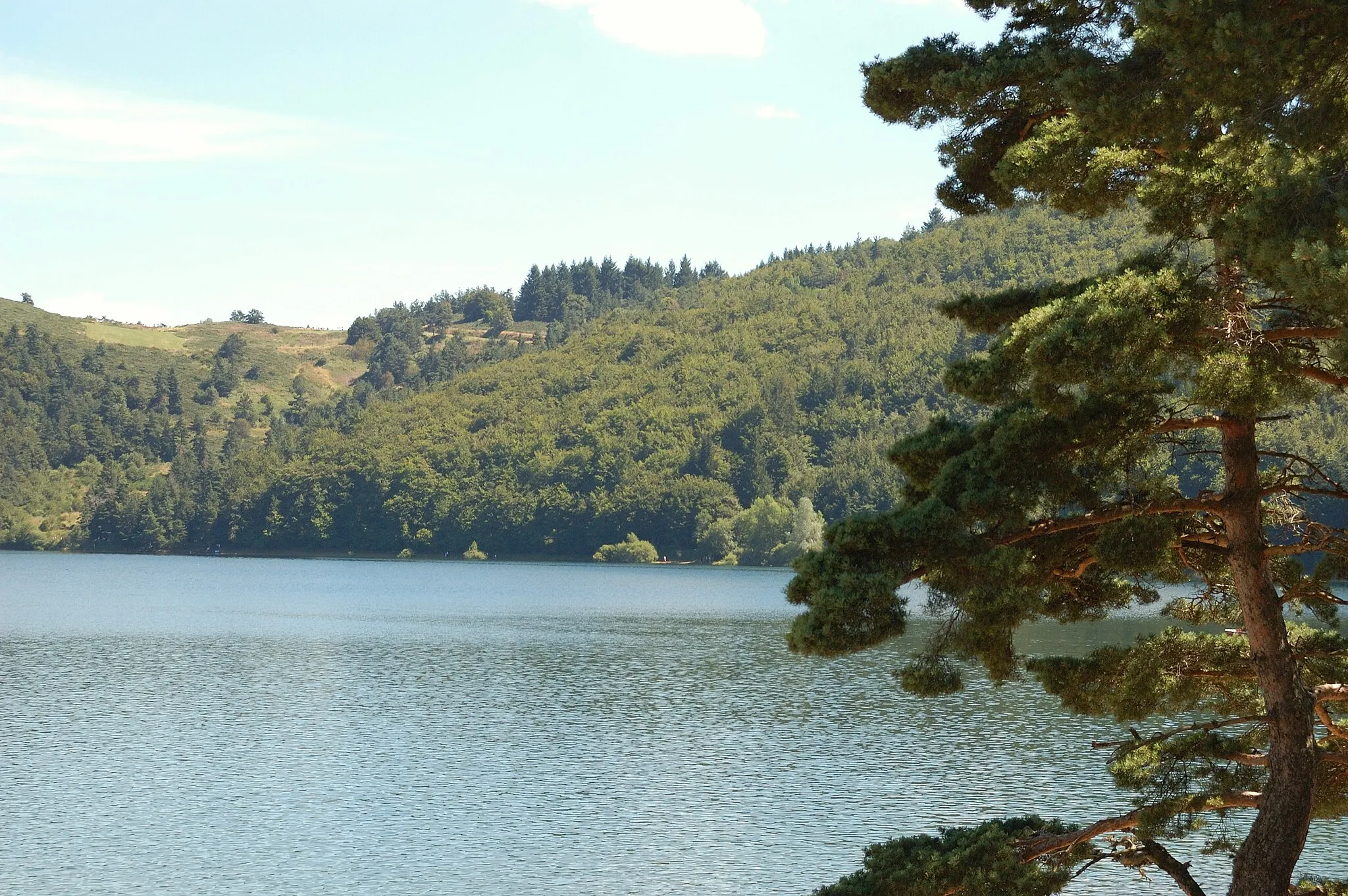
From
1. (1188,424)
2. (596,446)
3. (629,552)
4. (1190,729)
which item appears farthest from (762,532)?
(1188,424)

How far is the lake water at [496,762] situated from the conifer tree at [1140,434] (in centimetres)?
1016

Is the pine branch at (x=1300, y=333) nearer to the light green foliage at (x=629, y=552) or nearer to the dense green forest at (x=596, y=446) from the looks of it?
the dense green forest at (x=596, y=446)

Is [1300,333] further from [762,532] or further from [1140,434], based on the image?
[762,532]

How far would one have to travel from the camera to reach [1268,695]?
10.0 metres

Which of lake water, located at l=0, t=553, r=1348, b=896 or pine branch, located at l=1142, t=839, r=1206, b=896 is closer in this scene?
pine branch, located at l=1142, t=839, r=1206, b=896

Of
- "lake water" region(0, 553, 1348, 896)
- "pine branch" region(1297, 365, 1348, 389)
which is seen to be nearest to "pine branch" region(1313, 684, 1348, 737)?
"pine branch" region(1297, 365, 1348, 389)

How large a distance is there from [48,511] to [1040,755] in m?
159

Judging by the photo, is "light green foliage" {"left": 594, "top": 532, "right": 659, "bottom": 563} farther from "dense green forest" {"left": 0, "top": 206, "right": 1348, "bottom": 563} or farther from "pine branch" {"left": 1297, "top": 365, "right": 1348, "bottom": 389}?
"pine branch" {"left": 1297, "top": 365, "right": 1348, "bottom": 389}

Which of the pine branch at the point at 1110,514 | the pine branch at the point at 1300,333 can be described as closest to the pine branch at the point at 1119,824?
the pine branch at the point at 1110,514

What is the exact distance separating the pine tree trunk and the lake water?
10859 mm

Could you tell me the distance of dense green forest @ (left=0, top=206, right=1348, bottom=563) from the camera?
138500 mm

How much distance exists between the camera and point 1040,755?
99.5ft

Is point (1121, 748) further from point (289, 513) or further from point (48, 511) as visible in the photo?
point (48, 511)

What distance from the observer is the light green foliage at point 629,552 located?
134 metres
